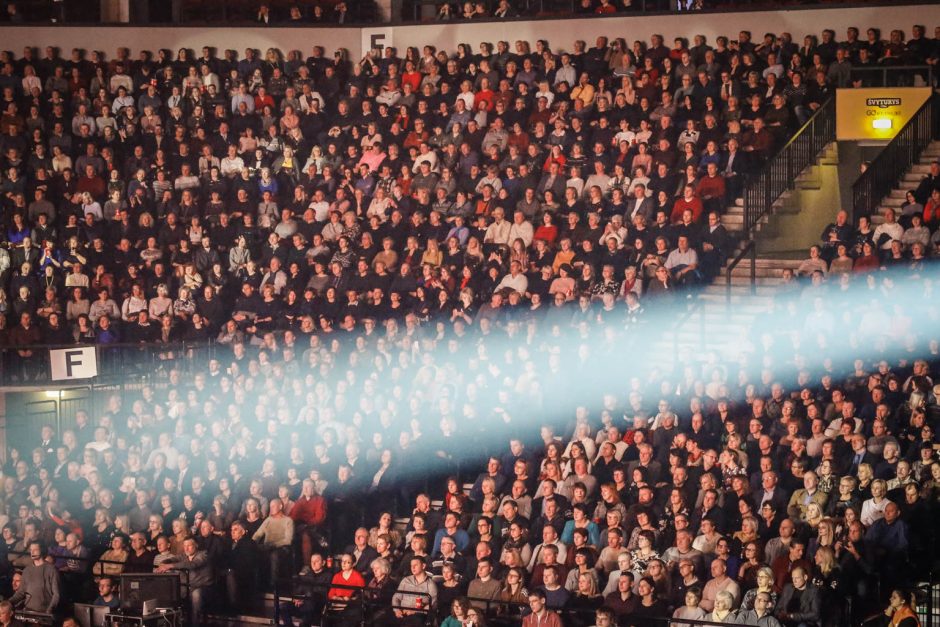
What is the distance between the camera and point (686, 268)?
52.6 ft

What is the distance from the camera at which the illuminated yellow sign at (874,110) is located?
18656 millimetres

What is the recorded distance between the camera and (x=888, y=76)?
62.2 ft

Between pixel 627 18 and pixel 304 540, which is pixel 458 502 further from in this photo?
pixel 627 18

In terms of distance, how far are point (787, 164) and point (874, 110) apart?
1566mm

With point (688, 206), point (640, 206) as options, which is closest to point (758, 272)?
point (688, 206)

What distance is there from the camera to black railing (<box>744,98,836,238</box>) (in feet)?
58.0

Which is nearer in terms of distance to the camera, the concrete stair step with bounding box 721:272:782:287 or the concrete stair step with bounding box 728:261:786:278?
the concrete stair step with bounding box 721:272:782:287

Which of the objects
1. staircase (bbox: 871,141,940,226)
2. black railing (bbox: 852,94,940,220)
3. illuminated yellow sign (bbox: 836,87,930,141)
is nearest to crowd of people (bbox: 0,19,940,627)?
illuminated yellow sign (bbox: 836,87,930,141)

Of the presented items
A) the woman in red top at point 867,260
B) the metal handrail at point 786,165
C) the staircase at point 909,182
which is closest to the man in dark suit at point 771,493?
the woman in red top at point 867,260

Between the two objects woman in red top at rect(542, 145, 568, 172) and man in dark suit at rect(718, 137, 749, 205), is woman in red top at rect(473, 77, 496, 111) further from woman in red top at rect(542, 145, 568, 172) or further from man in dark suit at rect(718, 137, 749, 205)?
man in dark suit at rect(718, 137, 749, 205)

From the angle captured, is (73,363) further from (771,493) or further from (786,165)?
(786,165)

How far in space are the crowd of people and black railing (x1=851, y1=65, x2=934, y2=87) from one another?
22 cm

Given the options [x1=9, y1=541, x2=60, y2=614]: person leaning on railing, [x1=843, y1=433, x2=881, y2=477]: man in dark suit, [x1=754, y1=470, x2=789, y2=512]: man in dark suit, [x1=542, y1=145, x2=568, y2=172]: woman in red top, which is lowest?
[x1=9, y1=541, x2=60, y2=614]: person leaning on railing

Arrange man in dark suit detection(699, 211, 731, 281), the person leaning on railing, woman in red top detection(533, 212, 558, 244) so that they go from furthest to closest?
woman in red top detection(533, 212, 558, 244), man in dark suit detection(699, 211, 731, 281), the person leaning on railing
